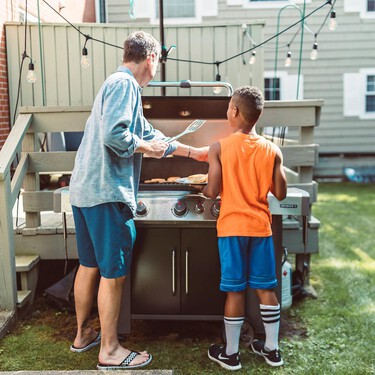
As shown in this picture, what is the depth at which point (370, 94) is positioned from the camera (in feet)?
36.1

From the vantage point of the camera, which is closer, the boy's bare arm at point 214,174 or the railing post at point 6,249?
the boy's bare arm at point 214,174

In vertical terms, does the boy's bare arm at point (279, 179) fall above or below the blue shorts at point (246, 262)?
above

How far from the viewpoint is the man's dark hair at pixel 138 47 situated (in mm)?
2432

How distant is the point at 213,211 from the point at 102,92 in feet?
2.71

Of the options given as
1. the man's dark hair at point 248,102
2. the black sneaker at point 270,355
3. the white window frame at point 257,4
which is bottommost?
the black sneaker at point 270,355

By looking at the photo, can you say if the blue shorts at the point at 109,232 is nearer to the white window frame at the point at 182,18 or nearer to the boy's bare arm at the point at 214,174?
the boy's bare arm at the point at 214,174

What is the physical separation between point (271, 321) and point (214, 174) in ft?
2.66

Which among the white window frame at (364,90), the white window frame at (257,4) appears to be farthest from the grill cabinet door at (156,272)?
the white window frame at (364,90)

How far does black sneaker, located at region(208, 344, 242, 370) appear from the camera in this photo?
2645 mm

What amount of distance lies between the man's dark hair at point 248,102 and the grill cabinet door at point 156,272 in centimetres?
76

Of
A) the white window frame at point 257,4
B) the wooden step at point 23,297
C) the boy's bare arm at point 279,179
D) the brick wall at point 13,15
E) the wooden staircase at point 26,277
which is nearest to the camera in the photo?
the boy's bare arm at point 279,179

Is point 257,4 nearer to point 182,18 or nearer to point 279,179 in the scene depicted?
point 182,18

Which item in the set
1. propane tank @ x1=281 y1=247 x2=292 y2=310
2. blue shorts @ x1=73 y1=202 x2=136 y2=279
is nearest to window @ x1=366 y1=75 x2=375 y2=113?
propane tank @ x1=281 y1=247 x2=292 y2=310

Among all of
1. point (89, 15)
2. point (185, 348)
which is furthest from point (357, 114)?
point (185, 348)
